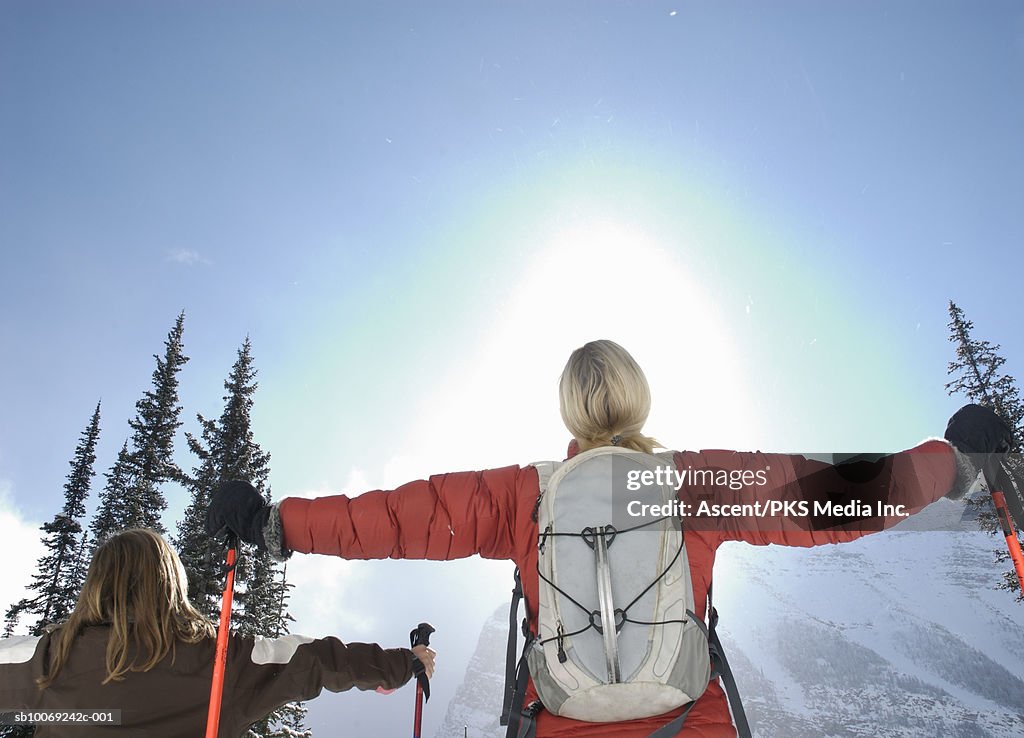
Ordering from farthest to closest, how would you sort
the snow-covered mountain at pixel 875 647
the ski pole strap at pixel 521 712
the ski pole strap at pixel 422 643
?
the snow-covered mountain at pixel 875 647
the ski pole strap at pixel 422 643
the ski pole strap at pixel 521 712

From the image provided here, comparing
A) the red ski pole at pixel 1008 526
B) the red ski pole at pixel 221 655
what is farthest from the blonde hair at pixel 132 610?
the red ski pole at pixel 1008 526

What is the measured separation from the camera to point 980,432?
2754 mm

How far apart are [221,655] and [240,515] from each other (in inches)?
28.5

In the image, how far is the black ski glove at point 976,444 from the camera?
8.95 feet

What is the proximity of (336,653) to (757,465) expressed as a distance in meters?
2.48

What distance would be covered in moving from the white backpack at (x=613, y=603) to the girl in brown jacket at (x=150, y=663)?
1461mm

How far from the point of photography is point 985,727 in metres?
109

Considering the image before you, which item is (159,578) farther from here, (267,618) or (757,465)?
(267,618)

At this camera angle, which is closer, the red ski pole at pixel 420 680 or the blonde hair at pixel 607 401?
the blonde hair at pixel 607 401

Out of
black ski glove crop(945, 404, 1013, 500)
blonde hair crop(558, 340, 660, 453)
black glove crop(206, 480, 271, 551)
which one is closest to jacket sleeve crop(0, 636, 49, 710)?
black glove crop(206, 480, 271, 551)

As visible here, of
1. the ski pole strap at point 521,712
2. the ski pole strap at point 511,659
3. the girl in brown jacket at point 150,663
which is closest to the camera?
the ski pole strap at point 521,712

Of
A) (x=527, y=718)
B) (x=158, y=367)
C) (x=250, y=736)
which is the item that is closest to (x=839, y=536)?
(x=527, y=718)

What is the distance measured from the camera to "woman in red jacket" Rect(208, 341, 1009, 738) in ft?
8.77

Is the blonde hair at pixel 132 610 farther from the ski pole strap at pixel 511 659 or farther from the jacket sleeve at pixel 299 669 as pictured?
the ski pole strap at pixel 511 659
